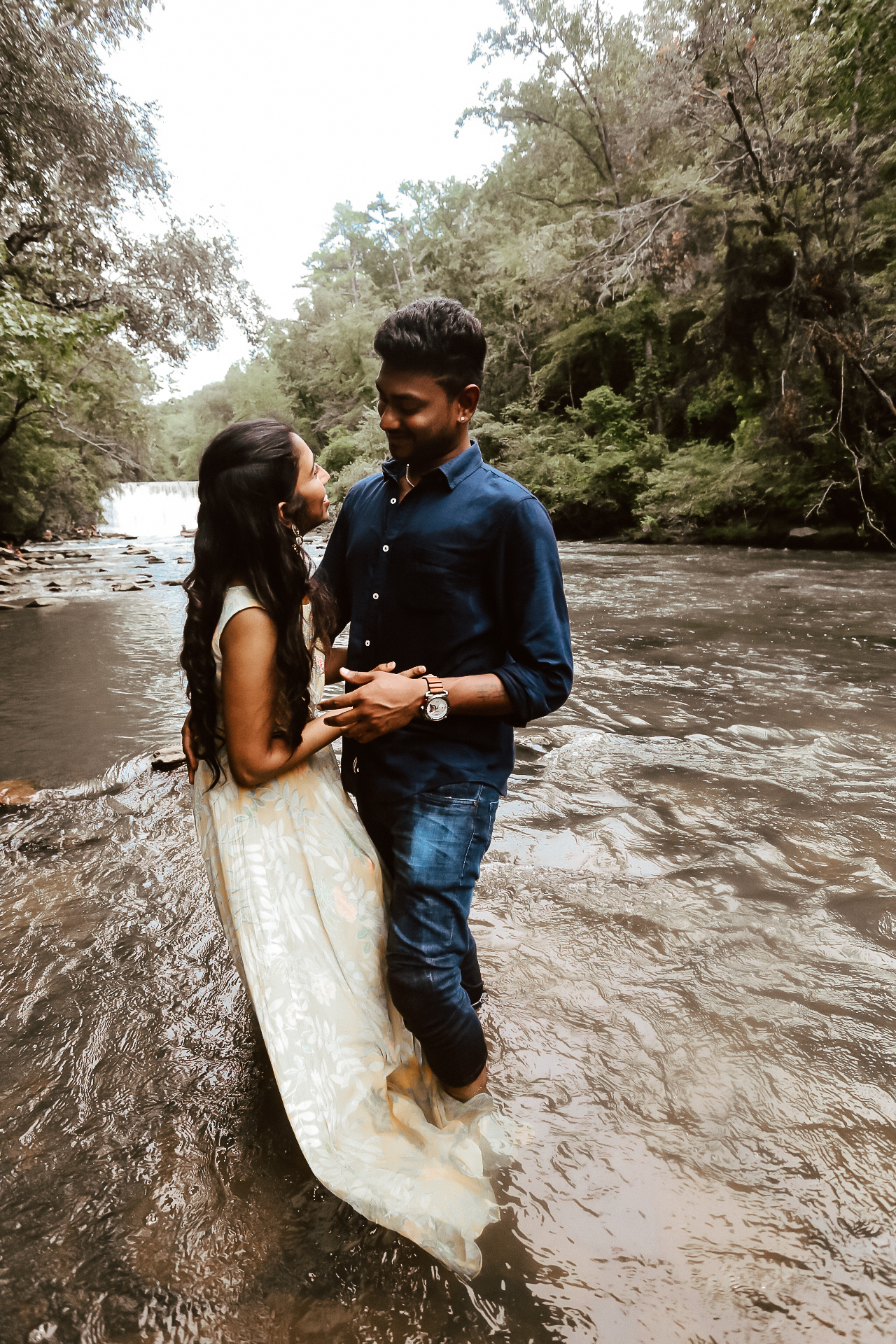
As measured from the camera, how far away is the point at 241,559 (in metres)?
1.78

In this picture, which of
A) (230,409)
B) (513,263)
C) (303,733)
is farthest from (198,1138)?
(230,409)

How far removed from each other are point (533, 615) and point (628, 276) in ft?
55.7

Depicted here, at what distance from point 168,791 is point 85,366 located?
22.5m

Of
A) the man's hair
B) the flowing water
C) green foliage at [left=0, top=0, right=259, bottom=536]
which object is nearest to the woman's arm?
the man's hair

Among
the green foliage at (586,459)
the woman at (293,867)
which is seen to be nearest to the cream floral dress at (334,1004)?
the woman at (293,867)

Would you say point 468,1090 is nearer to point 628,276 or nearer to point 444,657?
point 444,657

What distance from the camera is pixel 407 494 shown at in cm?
193

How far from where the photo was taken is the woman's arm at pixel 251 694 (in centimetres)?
170

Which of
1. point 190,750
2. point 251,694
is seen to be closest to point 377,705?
point 251,694

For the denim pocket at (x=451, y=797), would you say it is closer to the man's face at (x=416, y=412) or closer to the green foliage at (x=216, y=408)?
the man's face at (x=416, y=412)

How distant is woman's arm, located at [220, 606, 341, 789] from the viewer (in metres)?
1.70

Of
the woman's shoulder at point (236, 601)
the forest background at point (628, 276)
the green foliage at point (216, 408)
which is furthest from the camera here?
the green foliage at point (216, 408)

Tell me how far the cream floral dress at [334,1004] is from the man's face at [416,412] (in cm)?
53

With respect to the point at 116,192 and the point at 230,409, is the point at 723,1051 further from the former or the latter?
the point at 230,409
